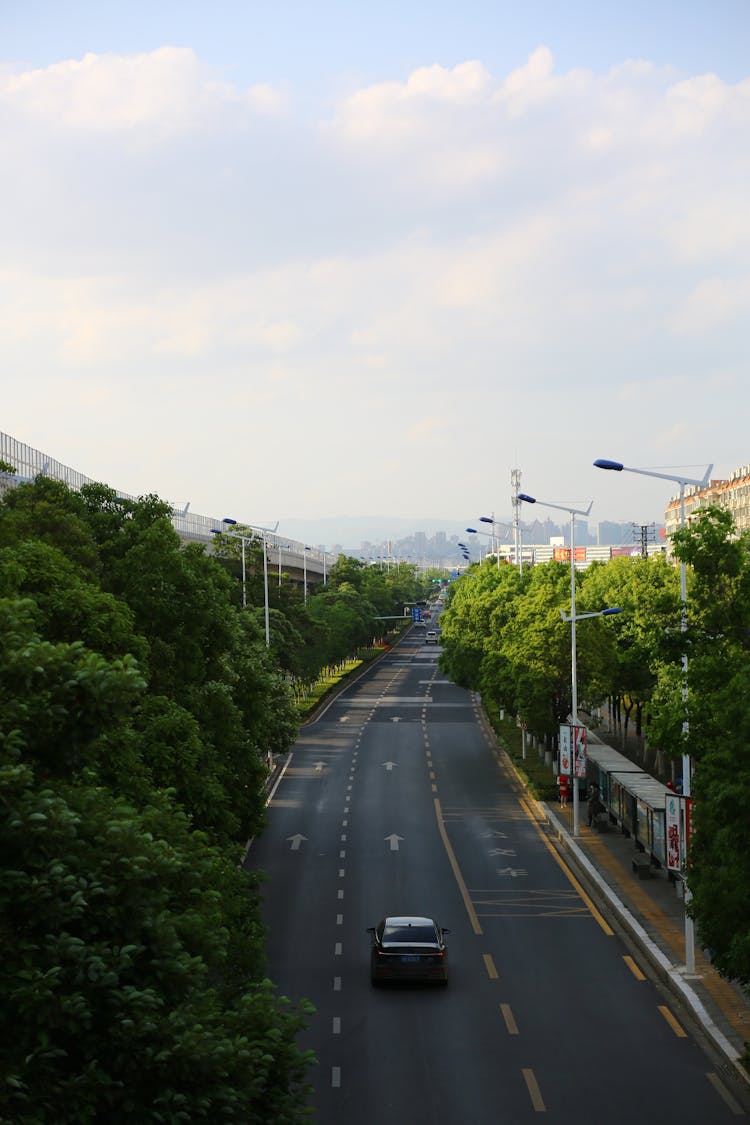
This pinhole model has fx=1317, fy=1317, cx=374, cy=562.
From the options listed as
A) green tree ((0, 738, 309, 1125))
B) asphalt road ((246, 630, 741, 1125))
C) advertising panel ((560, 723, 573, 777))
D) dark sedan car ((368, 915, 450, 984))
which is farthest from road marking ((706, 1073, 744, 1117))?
advertising panel ((560, 723, 573, 777))

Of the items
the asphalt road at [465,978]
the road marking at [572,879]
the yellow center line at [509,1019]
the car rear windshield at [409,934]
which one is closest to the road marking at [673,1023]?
the asphalt road at [465,978]

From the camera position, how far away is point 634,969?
2880 centimetres

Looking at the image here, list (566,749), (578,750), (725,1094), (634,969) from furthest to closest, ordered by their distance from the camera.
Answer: (566,749) < (578,750) < (634,969) < (725,1094)

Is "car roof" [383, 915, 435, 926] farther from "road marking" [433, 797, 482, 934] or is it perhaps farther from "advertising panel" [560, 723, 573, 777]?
"advertising panel" [560, 723, 573, 777]

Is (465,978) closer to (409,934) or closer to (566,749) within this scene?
(409,934)

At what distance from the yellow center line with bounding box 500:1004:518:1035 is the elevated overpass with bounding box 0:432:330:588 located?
44.6 feet

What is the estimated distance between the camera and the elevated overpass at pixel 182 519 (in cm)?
4038

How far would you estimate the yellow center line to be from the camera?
24.5m

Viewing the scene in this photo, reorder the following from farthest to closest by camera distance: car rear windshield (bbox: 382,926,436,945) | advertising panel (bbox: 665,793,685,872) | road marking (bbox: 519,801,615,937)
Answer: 1. road marking (bbox: 519,801,615,937)
2. advertising panel (bbox: 665,793,685,872)
3. car rear windshield (bbox: 382,926,436,945)

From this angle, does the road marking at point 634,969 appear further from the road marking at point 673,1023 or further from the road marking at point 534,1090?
the road marking at point 534,1090

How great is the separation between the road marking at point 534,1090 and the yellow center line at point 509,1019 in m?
2.07

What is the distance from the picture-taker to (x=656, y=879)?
37.4m

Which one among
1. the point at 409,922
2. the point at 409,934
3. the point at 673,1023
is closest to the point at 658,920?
the point at 409,922

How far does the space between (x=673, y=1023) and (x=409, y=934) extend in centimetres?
577
